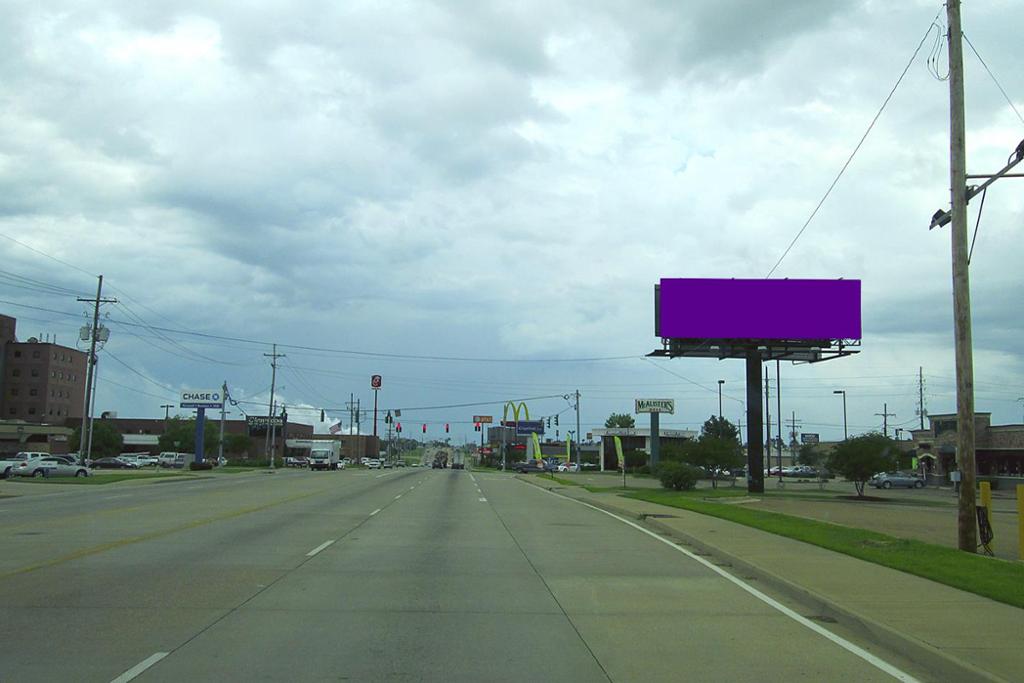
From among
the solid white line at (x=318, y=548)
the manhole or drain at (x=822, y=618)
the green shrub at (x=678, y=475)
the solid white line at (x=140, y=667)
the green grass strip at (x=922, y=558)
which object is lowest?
the solid white line at (x=140, y=667)

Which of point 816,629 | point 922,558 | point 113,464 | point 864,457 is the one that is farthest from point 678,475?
point 113,464

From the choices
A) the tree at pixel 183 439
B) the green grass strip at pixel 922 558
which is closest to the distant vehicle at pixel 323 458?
the tree at pixel 183 439

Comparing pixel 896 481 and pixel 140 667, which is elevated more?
pixel 896 481

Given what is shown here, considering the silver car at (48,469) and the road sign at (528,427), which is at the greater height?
the road sign at (528,427)

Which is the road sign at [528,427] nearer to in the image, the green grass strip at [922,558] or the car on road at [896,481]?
the car on road at [896,481]

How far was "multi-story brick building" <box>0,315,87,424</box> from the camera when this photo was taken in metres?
127

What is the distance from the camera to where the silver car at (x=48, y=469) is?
52.3m

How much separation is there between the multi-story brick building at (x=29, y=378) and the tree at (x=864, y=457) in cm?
11782

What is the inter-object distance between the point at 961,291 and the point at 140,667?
15.5 m

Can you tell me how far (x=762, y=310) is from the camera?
4481 centimetres

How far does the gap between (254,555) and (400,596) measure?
4928mm

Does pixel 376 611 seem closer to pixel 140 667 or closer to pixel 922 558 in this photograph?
pixel 140 667

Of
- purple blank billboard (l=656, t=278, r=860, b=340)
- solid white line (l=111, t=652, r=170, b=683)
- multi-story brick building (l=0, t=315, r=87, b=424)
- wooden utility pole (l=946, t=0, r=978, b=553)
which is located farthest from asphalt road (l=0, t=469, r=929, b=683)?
multi-story brick building (l=0, t=315, r=87, b=424)

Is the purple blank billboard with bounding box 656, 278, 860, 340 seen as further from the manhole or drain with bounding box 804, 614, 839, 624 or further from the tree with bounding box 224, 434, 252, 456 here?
the tree with bounding box 224, 434, 252, 456
